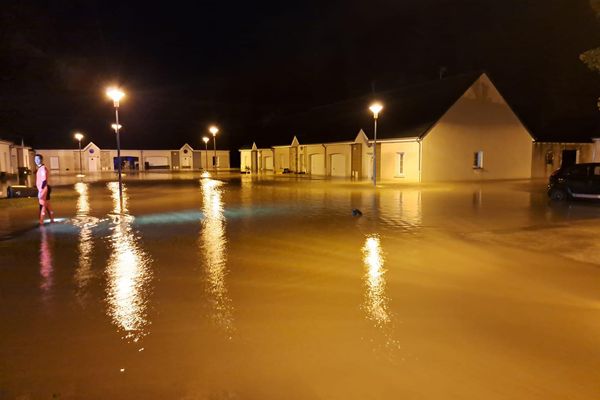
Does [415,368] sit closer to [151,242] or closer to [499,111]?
[151,242]

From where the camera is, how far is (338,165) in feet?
127

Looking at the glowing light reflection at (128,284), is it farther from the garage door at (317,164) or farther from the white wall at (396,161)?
the garage door at (317,164)

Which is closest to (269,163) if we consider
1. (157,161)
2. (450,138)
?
(157,161)

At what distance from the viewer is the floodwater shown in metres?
4.05

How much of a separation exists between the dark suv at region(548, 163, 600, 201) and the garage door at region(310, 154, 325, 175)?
24.0 metres

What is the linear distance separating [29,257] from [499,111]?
102 ft

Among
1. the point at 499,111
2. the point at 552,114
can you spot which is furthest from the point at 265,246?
the point at 552,114

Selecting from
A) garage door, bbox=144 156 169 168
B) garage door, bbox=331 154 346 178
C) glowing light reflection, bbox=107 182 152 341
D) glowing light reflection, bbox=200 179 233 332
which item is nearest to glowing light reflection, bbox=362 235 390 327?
glowing light reflection, bbox=200 179 233 332

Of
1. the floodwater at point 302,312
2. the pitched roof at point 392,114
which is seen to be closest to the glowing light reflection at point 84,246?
the floodwater at point 302,312

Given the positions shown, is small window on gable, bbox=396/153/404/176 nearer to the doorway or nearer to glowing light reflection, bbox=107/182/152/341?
the doorway

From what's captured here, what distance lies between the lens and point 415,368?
4.28 m

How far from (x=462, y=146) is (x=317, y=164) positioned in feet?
48.9

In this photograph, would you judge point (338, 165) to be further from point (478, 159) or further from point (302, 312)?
point (302, 312)

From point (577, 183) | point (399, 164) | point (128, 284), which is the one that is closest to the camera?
point (128, 284)
